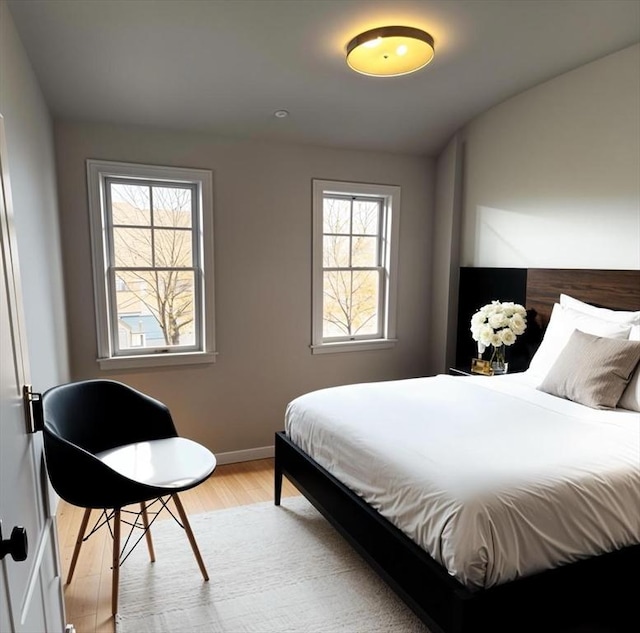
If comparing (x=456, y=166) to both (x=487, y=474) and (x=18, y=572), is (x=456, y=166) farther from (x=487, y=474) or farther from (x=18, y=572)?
(x=18, y=572)

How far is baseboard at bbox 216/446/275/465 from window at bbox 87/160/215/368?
0.76 m

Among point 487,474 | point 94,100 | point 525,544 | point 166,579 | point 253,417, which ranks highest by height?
point 94,100

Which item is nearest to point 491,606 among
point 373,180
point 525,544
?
point 525,544

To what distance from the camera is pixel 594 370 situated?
243 cm

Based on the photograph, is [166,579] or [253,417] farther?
[253,417]

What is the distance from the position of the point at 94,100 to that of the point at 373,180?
6.90 ft

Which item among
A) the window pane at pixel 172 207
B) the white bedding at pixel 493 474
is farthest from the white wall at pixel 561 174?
the window pane at pixel 172 207

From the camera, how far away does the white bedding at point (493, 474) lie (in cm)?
156

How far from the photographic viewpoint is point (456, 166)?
154 inches

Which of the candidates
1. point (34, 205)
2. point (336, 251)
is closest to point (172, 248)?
point (34, 205)

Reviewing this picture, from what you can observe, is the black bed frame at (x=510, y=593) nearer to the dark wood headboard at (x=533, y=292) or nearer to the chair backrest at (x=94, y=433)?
the chair backrest at (x=94, y=433)

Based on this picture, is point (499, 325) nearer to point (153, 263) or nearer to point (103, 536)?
point (153, 263)

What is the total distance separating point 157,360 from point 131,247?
2.69 ft

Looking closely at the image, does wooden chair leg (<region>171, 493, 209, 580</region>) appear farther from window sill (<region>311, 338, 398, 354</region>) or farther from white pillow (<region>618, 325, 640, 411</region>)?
white pillow (<region>618, 325, 640, 411</region>)
